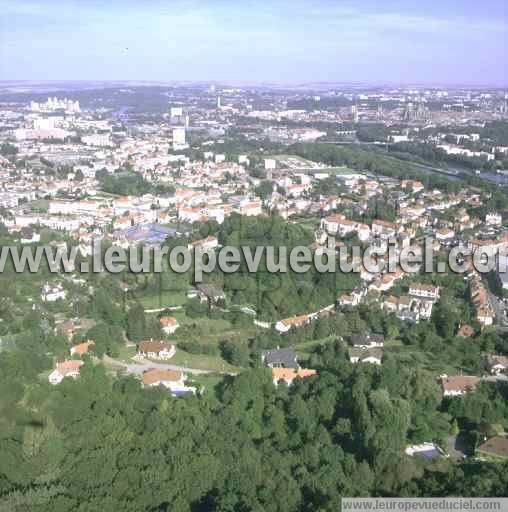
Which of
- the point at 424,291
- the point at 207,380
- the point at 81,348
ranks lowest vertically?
the point at 207,380

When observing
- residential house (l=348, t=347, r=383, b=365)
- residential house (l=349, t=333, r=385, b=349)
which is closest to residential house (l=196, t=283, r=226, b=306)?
residential house (l=349, t=333, r=385, b=349)

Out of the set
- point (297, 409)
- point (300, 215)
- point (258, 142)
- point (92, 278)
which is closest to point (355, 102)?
point (258, 142)

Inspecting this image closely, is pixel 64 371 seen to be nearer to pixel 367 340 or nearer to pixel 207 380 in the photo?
pixel 207 380

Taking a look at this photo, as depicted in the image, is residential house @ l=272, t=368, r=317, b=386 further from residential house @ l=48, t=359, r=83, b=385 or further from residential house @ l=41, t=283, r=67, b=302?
residential house @ l=41, t=283, r=67, b=302

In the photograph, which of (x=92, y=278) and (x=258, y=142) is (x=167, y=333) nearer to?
(x=92, y=278)

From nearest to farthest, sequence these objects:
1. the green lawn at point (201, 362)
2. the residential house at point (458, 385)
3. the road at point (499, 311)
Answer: the residential house at point (458, 385) → the green lawn at point (201, 362) → the road at point (499, 311)

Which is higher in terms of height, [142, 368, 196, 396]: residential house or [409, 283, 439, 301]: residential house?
[409, 283, 439, 301]: residential house

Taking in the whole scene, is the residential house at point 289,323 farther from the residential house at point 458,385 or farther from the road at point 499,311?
the road at point 499,311

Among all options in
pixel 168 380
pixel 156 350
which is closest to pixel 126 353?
pixel 156 350

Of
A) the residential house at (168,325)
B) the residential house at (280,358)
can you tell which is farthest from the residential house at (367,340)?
the residential house at (168,325)

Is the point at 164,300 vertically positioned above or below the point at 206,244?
below

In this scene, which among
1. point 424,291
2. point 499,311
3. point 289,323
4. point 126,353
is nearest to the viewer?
point 126,353
